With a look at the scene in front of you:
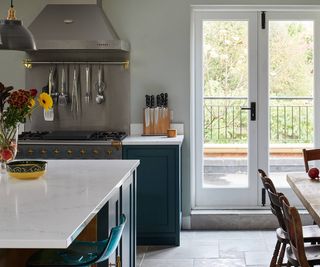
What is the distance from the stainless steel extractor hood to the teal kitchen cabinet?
100 centimetres

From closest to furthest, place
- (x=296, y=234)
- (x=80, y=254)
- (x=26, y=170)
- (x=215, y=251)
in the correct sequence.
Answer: (x=80, y=254) < (x=296, y=234) < (x=26, y=170) < (x=215, y=251)

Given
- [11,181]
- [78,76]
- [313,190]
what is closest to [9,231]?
[11,181]

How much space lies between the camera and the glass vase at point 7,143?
9.33 feet

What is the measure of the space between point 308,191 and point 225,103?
241 centimetres

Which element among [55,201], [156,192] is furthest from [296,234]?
[156,192]

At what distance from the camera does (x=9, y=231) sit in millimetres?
1647

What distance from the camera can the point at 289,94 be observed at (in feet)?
17.7

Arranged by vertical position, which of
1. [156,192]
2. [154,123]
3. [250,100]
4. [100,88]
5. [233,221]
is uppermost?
[100,88]

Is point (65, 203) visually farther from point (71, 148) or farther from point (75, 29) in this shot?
point (75, 29)

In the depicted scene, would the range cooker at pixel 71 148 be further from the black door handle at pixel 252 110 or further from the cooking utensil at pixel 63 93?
the black door handle at pixel 252 110

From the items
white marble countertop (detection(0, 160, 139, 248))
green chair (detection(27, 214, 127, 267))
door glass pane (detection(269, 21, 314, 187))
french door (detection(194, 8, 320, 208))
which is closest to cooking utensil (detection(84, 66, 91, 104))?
french door (detection(194, 8, 320, 208))

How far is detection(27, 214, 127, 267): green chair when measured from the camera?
6.82 ft

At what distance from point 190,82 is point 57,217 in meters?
3.58

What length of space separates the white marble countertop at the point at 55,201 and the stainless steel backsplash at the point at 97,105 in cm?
203
